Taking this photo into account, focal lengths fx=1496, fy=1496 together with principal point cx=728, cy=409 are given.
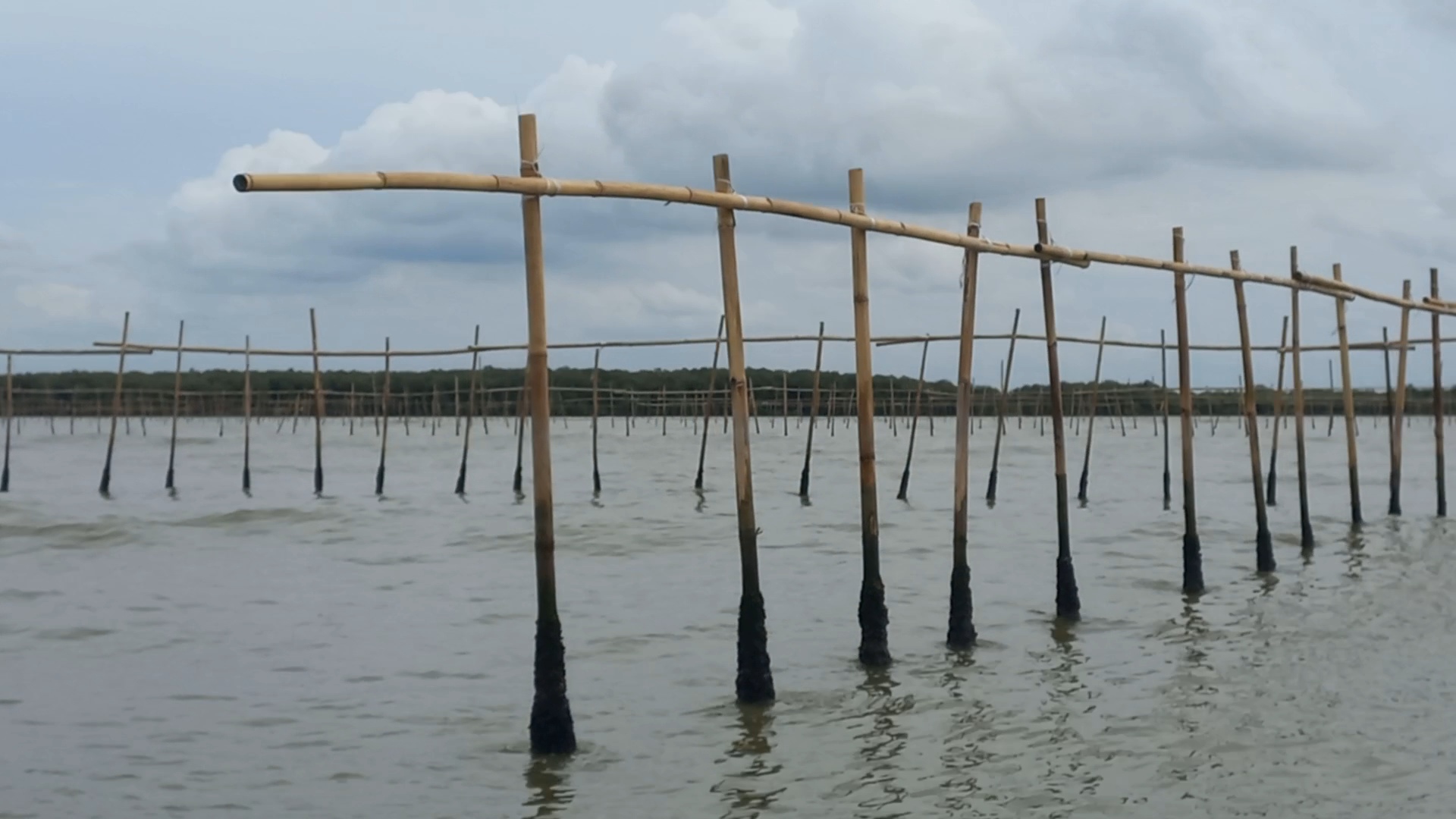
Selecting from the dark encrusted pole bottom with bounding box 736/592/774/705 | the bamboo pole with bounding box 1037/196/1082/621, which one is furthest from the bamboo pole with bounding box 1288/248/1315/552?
the dark encrusted pole bottom with bounding box 736/592/774/705

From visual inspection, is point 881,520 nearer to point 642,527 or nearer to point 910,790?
point 642,527

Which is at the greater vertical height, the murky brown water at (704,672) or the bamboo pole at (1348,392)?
the bamboo pole at (1348,392)

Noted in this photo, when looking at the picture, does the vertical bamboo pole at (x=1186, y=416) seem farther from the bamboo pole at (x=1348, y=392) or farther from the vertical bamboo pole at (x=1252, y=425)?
the bamboo pole at (x=1348, y=392)

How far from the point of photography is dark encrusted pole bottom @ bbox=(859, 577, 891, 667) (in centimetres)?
698

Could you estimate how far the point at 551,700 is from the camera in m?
5.57

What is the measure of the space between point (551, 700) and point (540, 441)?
100 centimetres

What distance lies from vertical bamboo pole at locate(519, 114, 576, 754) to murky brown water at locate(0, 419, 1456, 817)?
407 millimetres

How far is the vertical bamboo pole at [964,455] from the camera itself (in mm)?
7488

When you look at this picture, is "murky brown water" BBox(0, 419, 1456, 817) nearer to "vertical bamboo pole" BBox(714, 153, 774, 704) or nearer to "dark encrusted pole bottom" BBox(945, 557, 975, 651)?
"dark encrusted pole bottom" BBox(945, 557, 975, 651)

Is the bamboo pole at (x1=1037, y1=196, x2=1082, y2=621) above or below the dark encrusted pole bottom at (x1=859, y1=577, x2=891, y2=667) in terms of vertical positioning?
above

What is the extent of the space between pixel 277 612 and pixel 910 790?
535 cm

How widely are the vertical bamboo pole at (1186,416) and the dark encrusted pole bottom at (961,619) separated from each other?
2005 mm

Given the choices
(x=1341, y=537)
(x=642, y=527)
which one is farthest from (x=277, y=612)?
(x=1341, y=537)

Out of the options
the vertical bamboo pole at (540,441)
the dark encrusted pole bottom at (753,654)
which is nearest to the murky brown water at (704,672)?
the dark encrusted pole bottom at (753,654)
